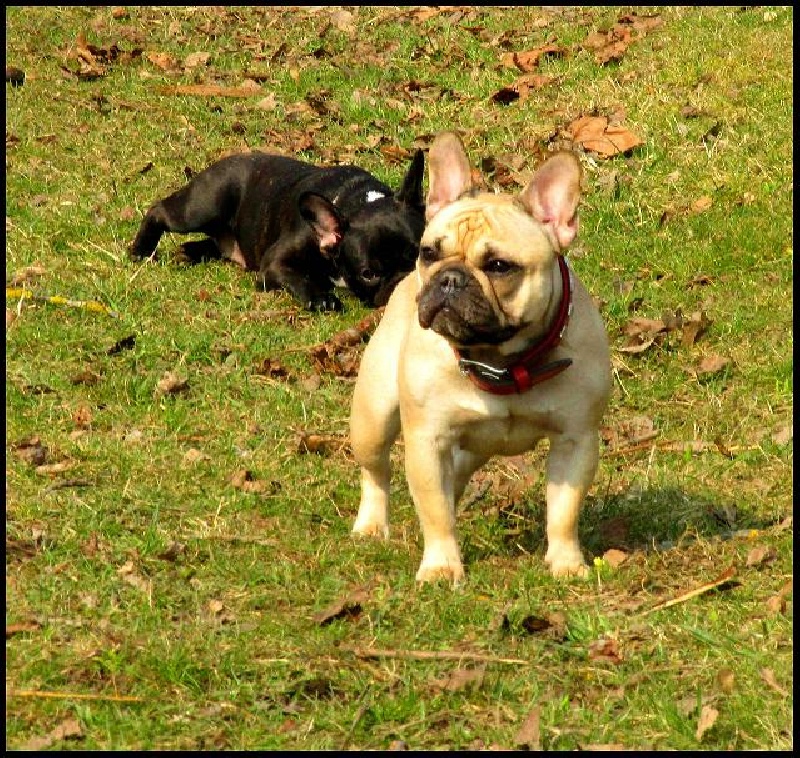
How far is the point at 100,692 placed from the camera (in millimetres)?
4246

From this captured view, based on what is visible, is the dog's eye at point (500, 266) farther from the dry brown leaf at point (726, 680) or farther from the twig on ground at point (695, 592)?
the dry brown leaf at point (726, 680)

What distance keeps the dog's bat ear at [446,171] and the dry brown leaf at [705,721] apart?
2.05 metres

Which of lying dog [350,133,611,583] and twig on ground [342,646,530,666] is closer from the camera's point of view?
twig on ground [342,646,530,666]

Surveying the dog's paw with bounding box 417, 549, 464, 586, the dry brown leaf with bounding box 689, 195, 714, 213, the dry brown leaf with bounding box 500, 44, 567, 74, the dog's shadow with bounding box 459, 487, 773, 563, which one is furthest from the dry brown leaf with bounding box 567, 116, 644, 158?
the dog's paw with bounding box 417, 549, 464, 586

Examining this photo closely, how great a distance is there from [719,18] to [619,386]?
5.73 m

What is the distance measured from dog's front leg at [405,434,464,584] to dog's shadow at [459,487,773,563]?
37 centimetres

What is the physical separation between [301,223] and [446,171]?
13.9 feet

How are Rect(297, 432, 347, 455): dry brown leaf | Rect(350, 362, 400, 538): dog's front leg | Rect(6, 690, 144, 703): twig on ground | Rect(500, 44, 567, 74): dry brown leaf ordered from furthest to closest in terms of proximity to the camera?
Rect(500, 44, 567, 74): dry brown leaf
Rect(297, 432, 347, 455): dry brown leaf
Rect(350, 362, 400, 538): dog's front leg
Rect(6, 690, 144, 703): twig on ground

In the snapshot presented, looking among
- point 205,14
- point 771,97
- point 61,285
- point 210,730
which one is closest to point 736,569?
point 210,730

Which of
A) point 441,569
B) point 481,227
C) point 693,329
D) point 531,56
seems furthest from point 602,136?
point 441,569

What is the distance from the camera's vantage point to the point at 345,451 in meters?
6.81

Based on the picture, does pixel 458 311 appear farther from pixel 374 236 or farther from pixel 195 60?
pixel 195 60

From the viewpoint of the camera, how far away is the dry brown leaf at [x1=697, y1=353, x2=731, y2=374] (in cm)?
734

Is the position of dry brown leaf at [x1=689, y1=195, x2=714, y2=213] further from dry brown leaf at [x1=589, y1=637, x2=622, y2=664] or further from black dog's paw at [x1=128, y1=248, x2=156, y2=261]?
dry brown leaf at [x1=589, y1=637, x2=622, y2=664]
